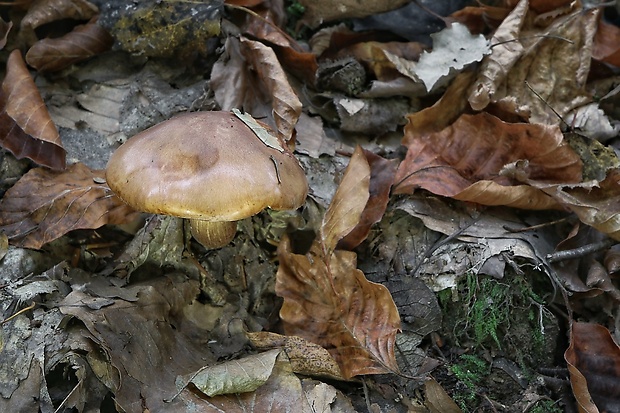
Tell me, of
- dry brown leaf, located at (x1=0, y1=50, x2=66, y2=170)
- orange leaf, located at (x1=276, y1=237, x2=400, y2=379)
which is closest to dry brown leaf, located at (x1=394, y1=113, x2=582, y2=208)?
orange leaf, located at (x1=276, y1=237, x2=400, y2=379)

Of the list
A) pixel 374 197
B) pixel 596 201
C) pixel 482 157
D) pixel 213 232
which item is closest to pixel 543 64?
pixel 482 157

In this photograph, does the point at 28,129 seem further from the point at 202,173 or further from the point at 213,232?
the point at 202,173

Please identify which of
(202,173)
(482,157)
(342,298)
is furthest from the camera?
(482,157)

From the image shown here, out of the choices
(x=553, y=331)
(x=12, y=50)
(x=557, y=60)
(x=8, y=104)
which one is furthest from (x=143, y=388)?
(x=557, y=60)

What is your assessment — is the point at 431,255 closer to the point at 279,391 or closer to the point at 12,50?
the point at 279,391

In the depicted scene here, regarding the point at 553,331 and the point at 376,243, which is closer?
the point at 553,331

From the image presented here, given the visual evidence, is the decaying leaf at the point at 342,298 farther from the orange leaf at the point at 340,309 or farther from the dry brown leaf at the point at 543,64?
the dry brown leaf at the point at 543,64

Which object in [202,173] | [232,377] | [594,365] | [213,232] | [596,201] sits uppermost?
[202,173]

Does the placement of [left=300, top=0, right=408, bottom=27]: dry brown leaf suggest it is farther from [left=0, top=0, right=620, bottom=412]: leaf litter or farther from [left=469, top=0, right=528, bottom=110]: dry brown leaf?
[left=469, top=0, right=528, bottom=110]: dry brown leaf
